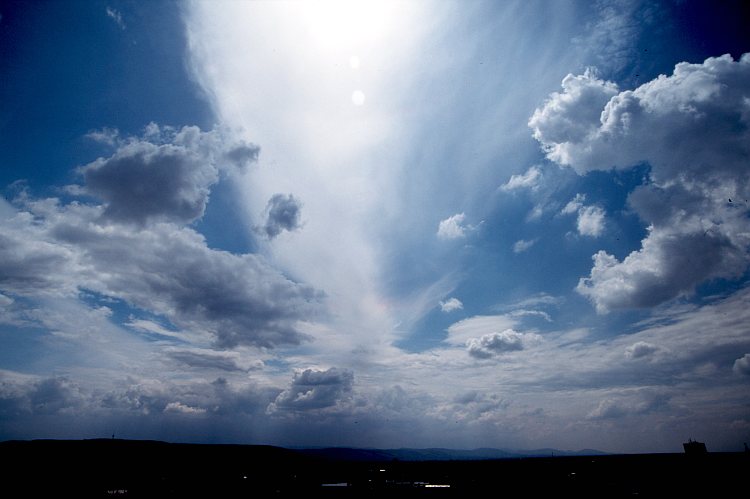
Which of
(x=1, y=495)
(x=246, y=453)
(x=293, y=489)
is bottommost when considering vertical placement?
(x=246, y=453)

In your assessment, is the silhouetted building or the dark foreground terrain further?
the silhouetted building

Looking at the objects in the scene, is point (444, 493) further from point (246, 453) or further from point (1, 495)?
point (246, 453)

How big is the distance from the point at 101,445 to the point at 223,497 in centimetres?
17357

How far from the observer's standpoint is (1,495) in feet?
225

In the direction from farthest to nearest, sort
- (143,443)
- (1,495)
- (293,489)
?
(143,443) → (1,495) → (293,489)

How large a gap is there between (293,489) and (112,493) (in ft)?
110

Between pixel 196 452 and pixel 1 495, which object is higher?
pixel 1 495

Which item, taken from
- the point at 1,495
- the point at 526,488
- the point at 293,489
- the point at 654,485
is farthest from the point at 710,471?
the point at 1,495

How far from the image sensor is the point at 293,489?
194 ft

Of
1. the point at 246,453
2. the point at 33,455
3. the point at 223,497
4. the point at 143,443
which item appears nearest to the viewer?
the point at 223,497

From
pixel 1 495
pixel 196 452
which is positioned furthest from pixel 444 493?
pixel 196 452

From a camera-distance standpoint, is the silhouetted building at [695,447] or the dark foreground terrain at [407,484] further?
the silhouetted building at [695,447]

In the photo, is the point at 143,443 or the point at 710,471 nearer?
the point at 710,471

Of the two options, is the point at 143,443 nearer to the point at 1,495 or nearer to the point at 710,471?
the point at 1,495
